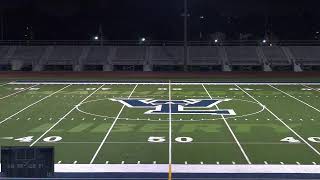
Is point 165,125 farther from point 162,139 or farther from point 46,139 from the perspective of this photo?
point 46,139

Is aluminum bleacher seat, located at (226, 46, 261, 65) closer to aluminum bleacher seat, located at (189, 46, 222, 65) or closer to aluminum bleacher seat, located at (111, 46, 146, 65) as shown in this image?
aluminum bleacher seat, located at (189, 46, 222, 65)

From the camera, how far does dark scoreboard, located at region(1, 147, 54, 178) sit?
339 inches

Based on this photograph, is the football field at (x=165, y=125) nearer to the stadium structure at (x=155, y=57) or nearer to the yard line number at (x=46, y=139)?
the yard line number at (x=46, y=139)

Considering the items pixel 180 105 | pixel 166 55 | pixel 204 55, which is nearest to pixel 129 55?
pixel 166 55

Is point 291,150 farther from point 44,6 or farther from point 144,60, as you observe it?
point 44,6

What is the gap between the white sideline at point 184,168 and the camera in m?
10.4

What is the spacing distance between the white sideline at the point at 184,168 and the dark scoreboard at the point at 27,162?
1.41 m

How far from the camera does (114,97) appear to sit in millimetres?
23000

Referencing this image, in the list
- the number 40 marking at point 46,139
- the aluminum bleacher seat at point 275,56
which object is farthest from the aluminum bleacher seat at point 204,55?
the number 40 marking at point 46,139

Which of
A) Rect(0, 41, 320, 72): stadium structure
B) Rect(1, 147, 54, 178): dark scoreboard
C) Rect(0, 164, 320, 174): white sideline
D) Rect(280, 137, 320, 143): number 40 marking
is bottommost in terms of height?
Rect(0, 164, 320, 174): white sideline

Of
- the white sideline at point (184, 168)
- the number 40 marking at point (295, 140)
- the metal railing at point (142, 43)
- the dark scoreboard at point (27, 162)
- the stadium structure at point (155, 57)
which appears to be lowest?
the white sideline at point (184, 168)

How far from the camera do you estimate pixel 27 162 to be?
8.76 metres

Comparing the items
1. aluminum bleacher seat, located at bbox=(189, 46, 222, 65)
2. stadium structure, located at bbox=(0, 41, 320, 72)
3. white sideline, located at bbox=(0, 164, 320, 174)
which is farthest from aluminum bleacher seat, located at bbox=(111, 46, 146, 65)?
white sideline, located at bbox=(0, 164, 320, 174)

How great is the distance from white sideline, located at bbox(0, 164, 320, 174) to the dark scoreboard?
141 centimetres
